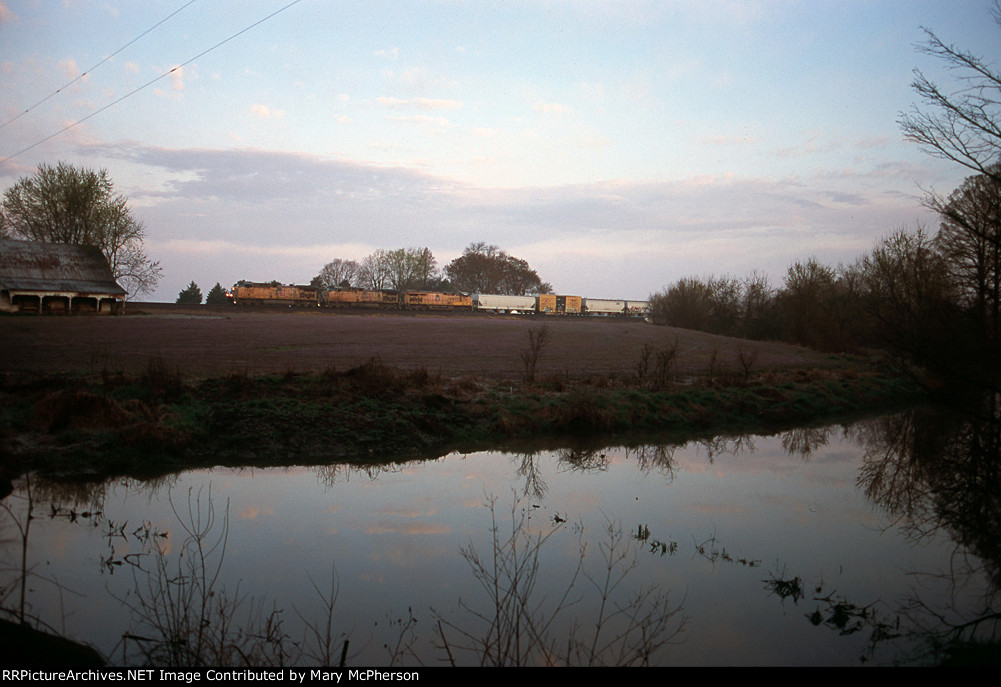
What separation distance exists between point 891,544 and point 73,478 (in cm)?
1349

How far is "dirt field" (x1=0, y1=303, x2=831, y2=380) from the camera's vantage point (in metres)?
23.9

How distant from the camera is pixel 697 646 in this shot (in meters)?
6.37

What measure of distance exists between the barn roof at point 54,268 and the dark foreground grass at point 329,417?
37.4 meters

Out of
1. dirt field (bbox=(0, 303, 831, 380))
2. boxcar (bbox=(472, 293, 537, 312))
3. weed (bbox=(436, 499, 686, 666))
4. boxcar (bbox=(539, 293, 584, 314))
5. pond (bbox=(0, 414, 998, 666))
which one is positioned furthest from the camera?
boxcar (bbox=(539, 293, 584, 314))

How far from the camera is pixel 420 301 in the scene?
286 feet

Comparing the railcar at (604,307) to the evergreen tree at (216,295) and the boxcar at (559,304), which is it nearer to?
the boxcar at (559,304)

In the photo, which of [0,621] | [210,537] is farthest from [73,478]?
[0,621]

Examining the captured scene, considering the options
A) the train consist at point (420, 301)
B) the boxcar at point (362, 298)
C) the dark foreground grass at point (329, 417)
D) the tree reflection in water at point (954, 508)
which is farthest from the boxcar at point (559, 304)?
the tree reflection in water at point (954, 508)

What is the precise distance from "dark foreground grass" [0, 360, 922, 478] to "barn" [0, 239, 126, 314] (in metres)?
37.1

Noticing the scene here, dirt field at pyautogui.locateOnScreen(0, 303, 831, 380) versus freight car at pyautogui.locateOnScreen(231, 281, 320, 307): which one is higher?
freight car at pyautogui.locateOnScreen(231, 281, 320, 307)

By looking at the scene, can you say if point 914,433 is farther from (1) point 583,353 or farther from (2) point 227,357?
(2) point 227,357

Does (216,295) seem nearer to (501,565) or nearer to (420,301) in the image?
(420,301)

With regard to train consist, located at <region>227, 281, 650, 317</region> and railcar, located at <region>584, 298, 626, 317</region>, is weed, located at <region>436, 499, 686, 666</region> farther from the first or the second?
railcar, located at <region>584, 298, 626, 317</region>

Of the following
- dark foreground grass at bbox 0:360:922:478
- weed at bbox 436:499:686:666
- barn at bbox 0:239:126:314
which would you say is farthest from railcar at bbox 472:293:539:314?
weed at bbox 436:499:686:666
